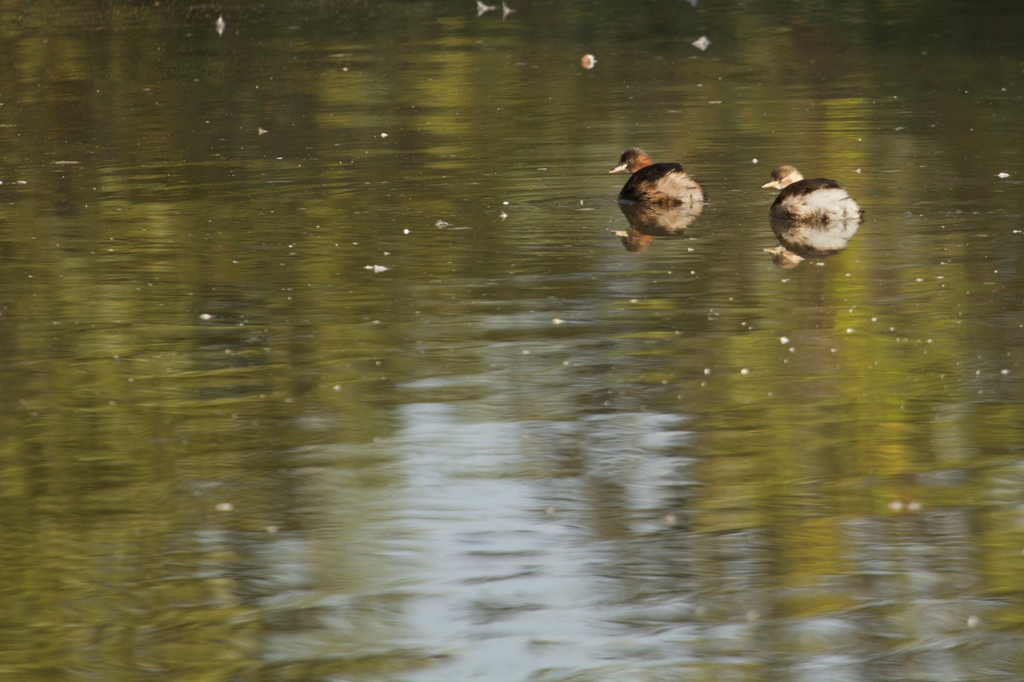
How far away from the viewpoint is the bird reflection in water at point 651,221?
42.5 ft

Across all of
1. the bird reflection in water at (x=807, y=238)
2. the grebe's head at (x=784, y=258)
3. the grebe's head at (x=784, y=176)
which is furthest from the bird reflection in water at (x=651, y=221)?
the grebe's head at (x=784, y=258)

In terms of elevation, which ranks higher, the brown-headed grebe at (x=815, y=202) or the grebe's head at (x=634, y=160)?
the grebe's head at (x=634, y=160)

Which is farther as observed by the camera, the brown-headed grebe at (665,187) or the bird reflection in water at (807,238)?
the brown-headed grebe at (665,187)

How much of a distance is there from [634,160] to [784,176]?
1762 mm

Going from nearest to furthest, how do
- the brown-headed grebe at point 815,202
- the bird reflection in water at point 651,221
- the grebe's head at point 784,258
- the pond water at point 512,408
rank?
the pond water at point 512,408
the grebe's head at point 784,258
the bird reflection in water at point 651,221
the brown-headed grebe at point 815,202

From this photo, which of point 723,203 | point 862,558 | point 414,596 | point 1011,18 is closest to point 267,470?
point 414,596

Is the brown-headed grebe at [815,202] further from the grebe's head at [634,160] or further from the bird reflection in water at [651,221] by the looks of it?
the grebe's head at [634,160]

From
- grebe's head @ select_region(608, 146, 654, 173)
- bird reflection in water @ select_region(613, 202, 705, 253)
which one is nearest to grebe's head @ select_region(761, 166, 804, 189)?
bird reflection in water @ select_region(613, 202, 705, 253)

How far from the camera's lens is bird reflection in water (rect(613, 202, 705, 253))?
511 inches

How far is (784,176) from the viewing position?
13961 millimetres

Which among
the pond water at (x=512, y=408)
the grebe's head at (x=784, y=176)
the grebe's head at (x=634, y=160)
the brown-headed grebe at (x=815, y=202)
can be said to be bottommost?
the pond water at (x=512, y=408)

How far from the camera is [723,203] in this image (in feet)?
47.2

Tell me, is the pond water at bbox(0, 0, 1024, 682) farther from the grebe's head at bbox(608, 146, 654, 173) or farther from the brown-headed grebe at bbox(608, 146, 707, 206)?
the grebe's head at bbox(608, 146, 654, 173)

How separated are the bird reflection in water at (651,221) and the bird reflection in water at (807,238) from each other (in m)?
0.74
